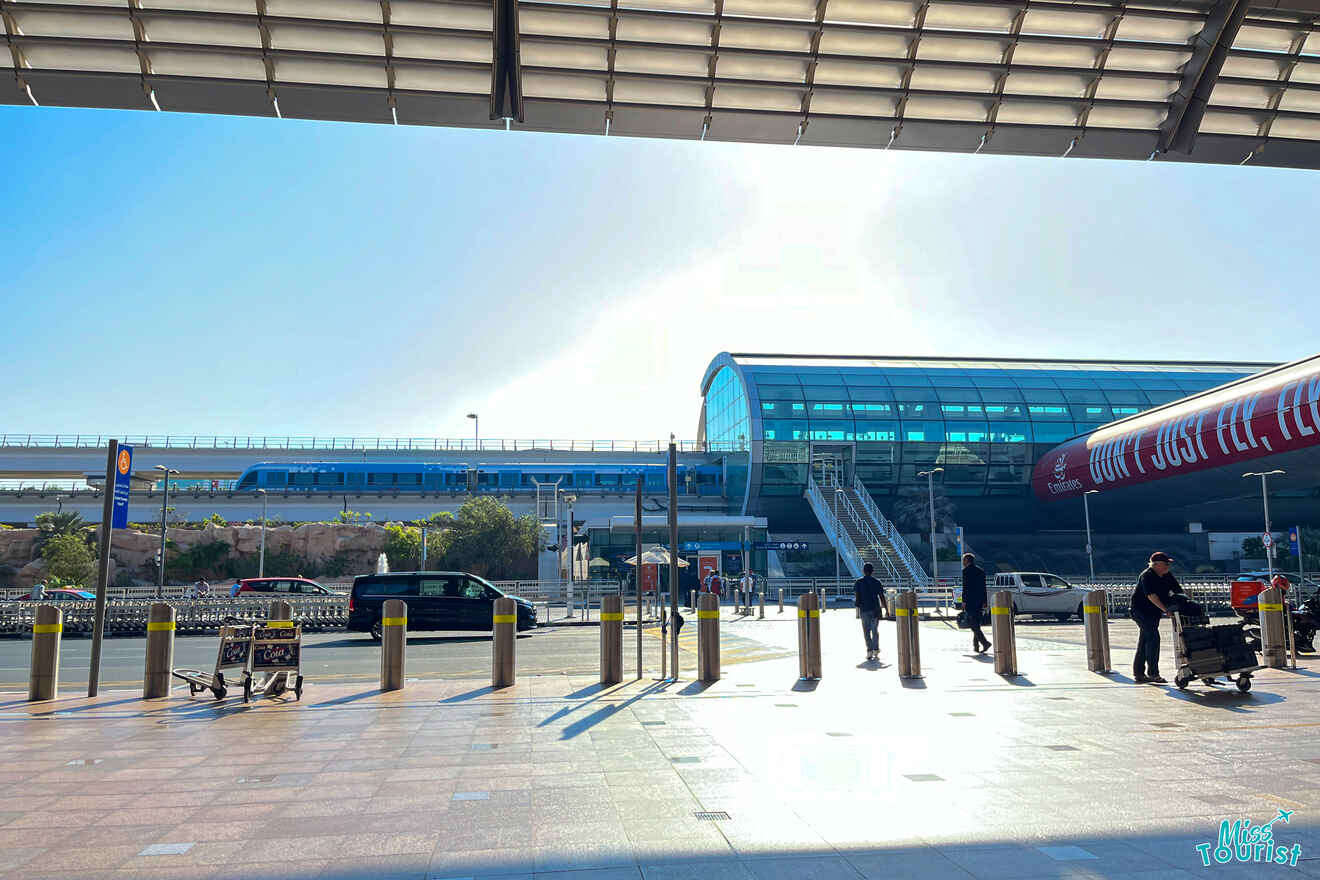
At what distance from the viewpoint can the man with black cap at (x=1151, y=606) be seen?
460 inches

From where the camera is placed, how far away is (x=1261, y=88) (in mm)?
9570

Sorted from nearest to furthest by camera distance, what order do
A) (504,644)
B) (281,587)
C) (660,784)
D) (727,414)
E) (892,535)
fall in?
A: (660,784)
(504,644)
(281,587)
(892,535)
(727,414)

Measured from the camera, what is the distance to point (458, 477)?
66.1m

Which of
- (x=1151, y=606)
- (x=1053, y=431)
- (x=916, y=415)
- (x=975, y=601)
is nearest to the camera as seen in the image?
(x=1151, y=606)

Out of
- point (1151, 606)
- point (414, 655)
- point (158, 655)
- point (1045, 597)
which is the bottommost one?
point (414, 655)

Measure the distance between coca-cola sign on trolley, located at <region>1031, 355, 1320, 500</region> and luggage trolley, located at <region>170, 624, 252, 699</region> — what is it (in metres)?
40.7

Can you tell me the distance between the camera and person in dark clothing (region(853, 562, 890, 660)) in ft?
53.4

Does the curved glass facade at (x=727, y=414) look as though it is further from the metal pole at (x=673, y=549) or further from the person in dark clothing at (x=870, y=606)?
the metal pole at (x=673, y=549)

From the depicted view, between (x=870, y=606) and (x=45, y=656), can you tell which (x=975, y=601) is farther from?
(x=45, y=656)

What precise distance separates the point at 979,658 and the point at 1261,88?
394 inches

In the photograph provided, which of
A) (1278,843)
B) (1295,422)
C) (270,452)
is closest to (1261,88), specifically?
(1278,843)

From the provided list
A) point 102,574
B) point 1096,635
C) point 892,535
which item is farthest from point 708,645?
point 892,535

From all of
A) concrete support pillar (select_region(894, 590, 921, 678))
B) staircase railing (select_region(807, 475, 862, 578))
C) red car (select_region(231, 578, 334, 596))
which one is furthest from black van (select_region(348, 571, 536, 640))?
staircase railing (select_region(807, 475, 862, 578))

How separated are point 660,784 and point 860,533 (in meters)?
45.8
